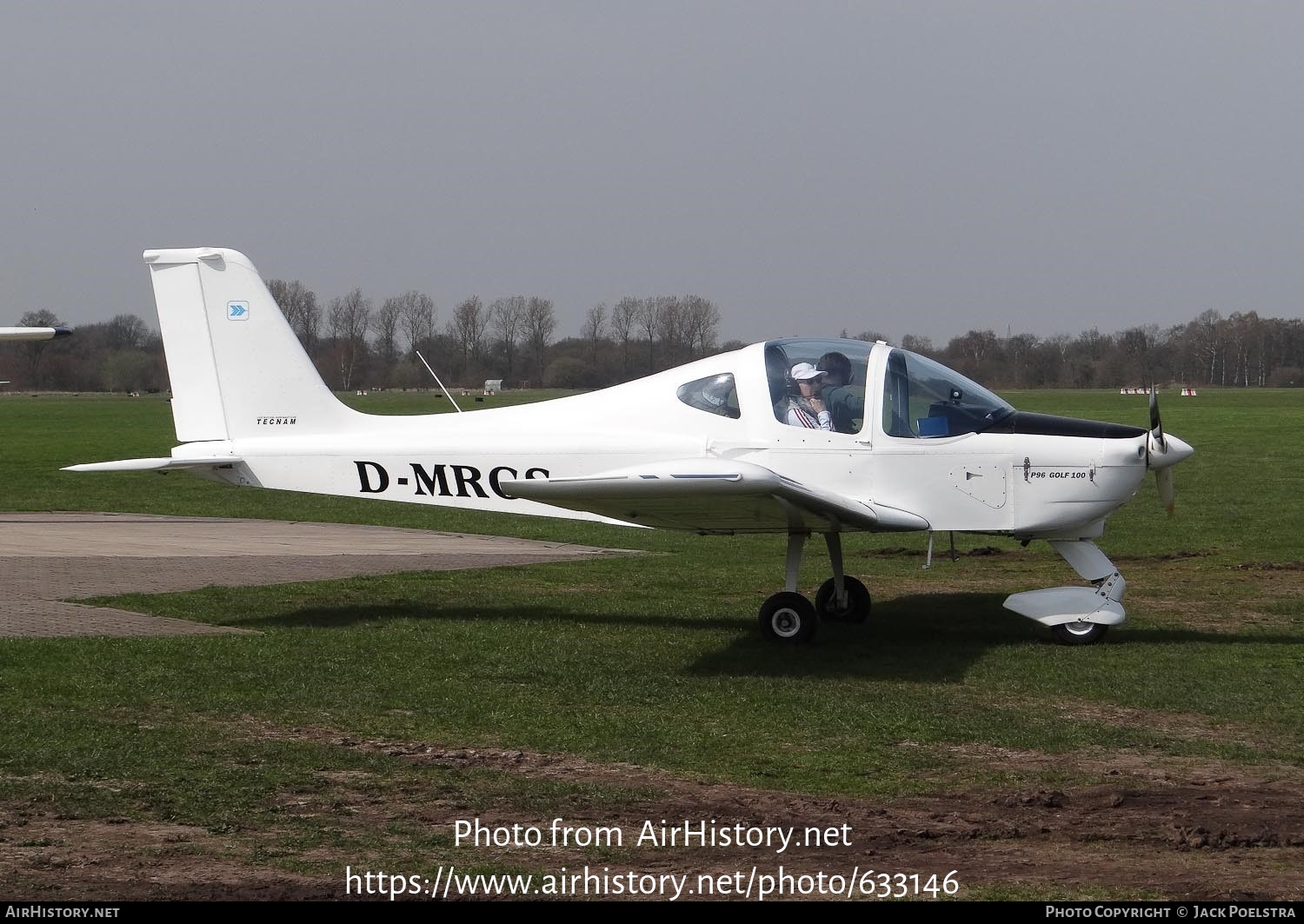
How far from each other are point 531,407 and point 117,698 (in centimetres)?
410

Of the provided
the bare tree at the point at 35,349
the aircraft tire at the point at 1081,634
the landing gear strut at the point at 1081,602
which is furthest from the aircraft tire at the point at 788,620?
the bare tree at the point at 35,349

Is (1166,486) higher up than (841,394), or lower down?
lower down

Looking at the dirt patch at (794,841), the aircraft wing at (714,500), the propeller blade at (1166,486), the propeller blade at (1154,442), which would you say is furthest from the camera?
the propeller blade at (1166,486)

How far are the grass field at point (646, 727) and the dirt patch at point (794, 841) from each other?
2 centimetres

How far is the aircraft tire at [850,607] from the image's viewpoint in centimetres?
1095

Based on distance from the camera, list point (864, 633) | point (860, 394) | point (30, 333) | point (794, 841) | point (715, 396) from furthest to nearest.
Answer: point (30, 333) < point (864, 633) < point (715, 396) < point (860, 394) < point (794, 841)

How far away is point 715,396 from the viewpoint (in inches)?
400

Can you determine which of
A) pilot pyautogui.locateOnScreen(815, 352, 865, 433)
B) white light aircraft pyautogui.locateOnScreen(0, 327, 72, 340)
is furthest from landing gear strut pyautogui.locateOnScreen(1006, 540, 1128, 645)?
white light aircraft pyautogui.locateOnScreen(0, 327, 72, 340)

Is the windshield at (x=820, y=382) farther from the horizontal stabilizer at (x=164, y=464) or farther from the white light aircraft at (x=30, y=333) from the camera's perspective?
the white light aircraft at (x=30, y=333)

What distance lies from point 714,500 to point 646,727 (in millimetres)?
1956

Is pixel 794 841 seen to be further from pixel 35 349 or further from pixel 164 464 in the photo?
pixel 35 349

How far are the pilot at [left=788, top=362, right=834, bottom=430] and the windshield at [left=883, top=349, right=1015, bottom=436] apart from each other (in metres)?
0.46

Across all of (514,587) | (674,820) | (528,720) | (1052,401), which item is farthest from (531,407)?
(1052,401)

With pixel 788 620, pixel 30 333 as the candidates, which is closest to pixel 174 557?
pixel 788 620
